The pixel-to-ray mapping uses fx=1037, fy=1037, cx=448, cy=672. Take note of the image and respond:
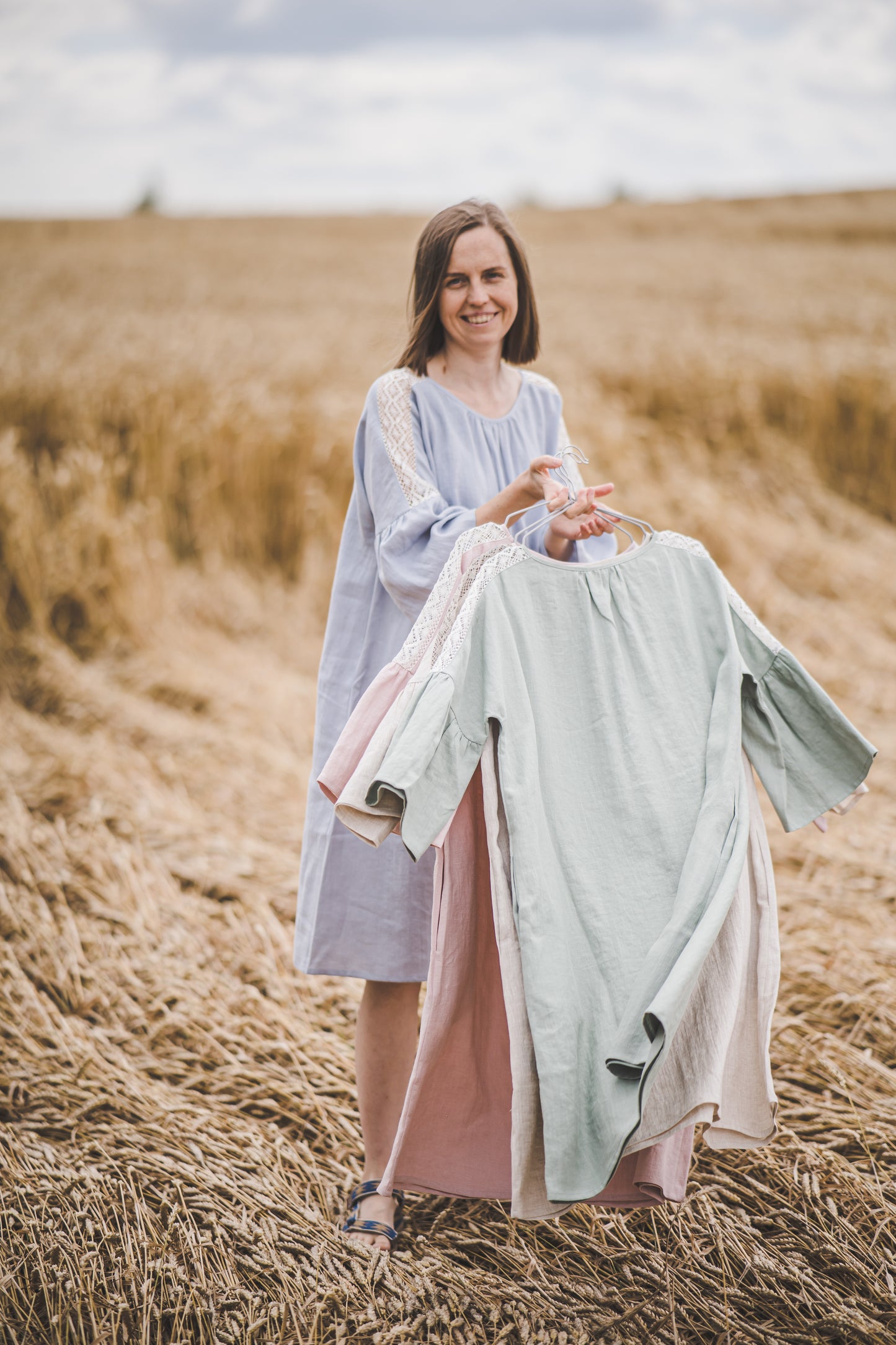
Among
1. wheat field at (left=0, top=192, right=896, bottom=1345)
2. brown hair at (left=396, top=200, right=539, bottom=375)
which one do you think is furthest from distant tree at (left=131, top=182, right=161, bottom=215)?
brown hair at (left=396, top=200, right=539, bottom=375)

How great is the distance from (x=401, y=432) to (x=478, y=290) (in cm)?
29

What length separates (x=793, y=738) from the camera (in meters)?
1.71

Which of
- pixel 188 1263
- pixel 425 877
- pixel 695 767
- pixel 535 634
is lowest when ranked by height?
pixel 188 1263

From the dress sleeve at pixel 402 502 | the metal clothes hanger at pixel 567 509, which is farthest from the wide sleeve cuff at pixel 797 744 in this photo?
the dress sleeve at pixel 402 502

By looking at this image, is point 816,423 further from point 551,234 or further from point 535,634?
point 551,234

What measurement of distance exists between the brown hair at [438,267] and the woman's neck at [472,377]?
0.03m

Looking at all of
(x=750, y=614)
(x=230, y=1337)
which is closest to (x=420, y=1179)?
(x=230, y=1337)

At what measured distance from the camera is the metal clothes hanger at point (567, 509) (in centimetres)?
165

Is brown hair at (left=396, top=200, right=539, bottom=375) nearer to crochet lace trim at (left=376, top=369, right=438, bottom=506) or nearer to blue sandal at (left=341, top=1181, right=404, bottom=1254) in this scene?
crochet lace trim at (left=376, top=369, right=438, bottom=506)

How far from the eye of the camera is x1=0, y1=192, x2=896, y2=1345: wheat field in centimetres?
179

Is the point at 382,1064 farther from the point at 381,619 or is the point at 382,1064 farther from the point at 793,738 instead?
the point at 793,738

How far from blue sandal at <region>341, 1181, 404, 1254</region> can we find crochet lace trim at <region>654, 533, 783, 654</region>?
1.22 m

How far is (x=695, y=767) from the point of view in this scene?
162cm

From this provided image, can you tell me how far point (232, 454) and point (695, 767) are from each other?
4125mm
